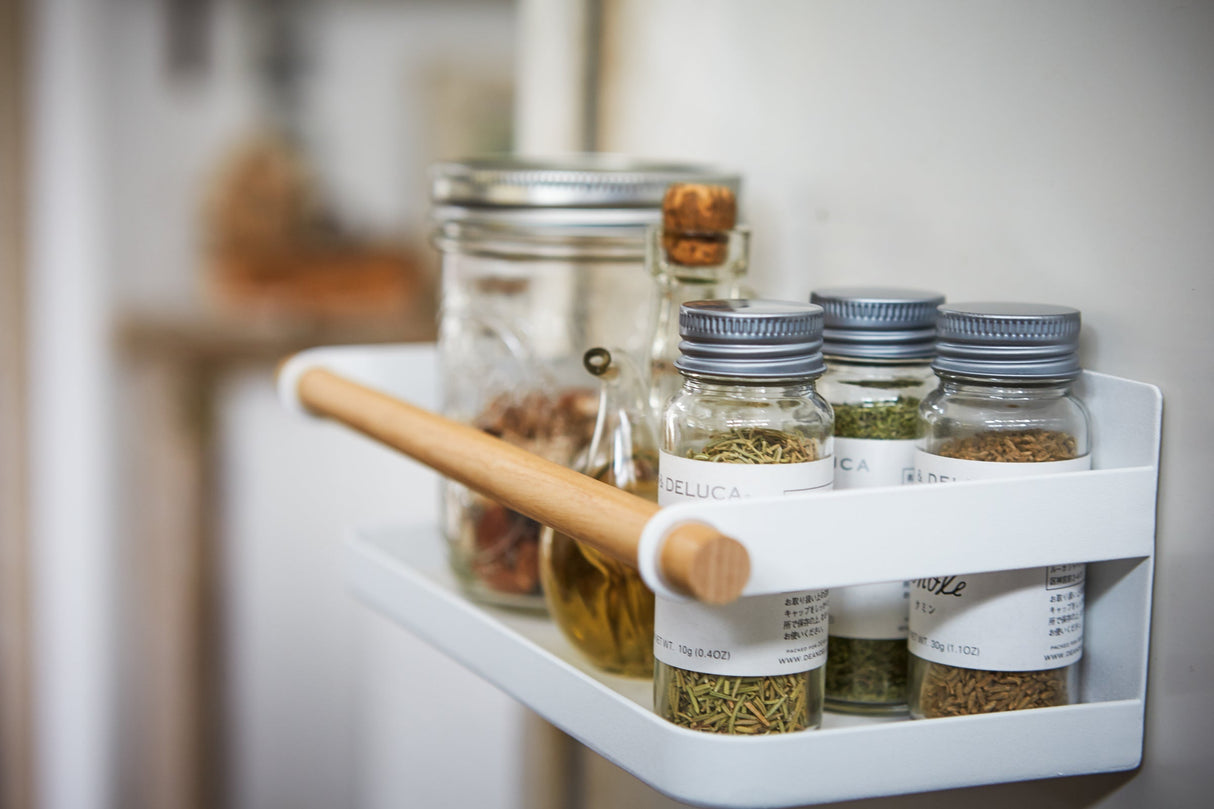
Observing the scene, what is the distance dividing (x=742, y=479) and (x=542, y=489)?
6 centimetres

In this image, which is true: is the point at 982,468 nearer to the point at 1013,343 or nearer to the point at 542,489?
the point at 1013,343

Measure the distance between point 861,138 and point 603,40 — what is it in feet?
0.87

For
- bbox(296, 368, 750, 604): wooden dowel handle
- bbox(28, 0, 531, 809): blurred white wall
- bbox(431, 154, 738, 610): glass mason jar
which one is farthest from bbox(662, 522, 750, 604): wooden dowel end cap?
bbox(28, 0, 531, 809): blurred white wall

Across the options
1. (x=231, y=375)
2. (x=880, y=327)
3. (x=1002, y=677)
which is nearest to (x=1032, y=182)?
(x=880, y=327)

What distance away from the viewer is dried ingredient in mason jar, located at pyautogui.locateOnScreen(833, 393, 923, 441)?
450mm

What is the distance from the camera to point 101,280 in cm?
156

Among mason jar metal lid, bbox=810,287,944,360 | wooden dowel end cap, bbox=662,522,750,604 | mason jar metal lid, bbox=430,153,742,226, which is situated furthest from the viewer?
mason jar metal lid, bbox=430,153,742,226

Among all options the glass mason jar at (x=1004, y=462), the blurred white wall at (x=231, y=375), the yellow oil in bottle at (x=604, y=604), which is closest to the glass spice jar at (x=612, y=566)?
the yellow oil in bottle at (x=604, y=604)

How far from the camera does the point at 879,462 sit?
45 centimetres

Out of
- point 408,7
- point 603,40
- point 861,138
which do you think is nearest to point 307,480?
point 408,7

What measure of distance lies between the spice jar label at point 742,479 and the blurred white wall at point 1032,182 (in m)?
0.12

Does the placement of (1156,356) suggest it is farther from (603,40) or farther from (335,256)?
(335,256)

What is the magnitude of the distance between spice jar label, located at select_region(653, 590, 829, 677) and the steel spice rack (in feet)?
0.08

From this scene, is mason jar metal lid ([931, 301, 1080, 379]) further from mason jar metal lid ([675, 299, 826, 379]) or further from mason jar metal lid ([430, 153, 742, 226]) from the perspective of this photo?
mason jar metal lid ([430, 153, 742, 226])
